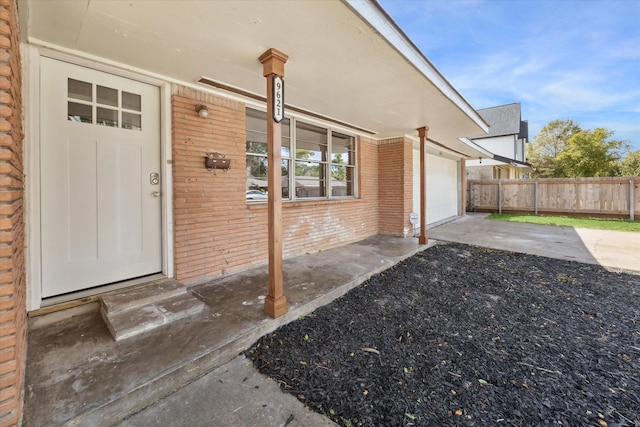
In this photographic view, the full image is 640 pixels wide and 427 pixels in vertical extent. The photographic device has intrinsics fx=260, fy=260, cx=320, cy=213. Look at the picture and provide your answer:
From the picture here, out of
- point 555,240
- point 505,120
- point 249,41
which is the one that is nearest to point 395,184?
point 555,240

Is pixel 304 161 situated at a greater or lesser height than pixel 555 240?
greater

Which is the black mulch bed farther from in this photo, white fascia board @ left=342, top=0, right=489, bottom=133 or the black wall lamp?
white fascia board @ left=342, top=0, right=489, bottom=133

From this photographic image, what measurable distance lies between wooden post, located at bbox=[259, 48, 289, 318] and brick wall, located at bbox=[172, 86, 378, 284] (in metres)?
1.28

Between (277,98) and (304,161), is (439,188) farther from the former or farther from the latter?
(277,98)

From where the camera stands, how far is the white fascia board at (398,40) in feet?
6.77

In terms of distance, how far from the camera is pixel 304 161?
515 cm

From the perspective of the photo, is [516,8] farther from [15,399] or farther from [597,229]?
[15,399]

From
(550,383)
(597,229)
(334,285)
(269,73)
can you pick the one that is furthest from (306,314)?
(597,229)

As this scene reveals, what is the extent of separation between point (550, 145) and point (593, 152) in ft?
21.0

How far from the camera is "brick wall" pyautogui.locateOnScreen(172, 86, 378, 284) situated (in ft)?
10.7

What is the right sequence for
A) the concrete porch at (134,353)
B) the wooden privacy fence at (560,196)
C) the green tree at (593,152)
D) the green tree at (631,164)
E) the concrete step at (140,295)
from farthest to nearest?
1. the green tree at (631,164)
2. the green tree at (593,152)
3. the wooden privacy fence at (560,196)
4. the concrete step at (140,295)
5. the concrete porch at (134,353)

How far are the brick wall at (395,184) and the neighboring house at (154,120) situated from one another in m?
1.98

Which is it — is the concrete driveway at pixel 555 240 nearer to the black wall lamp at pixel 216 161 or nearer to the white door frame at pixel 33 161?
the black wall lamp at pixel 216 161

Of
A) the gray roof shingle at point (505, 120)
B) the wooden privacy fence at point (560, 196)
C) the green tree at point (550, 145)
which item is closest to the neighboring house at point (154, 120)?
the wooden privacy fence at point (560, 196)
